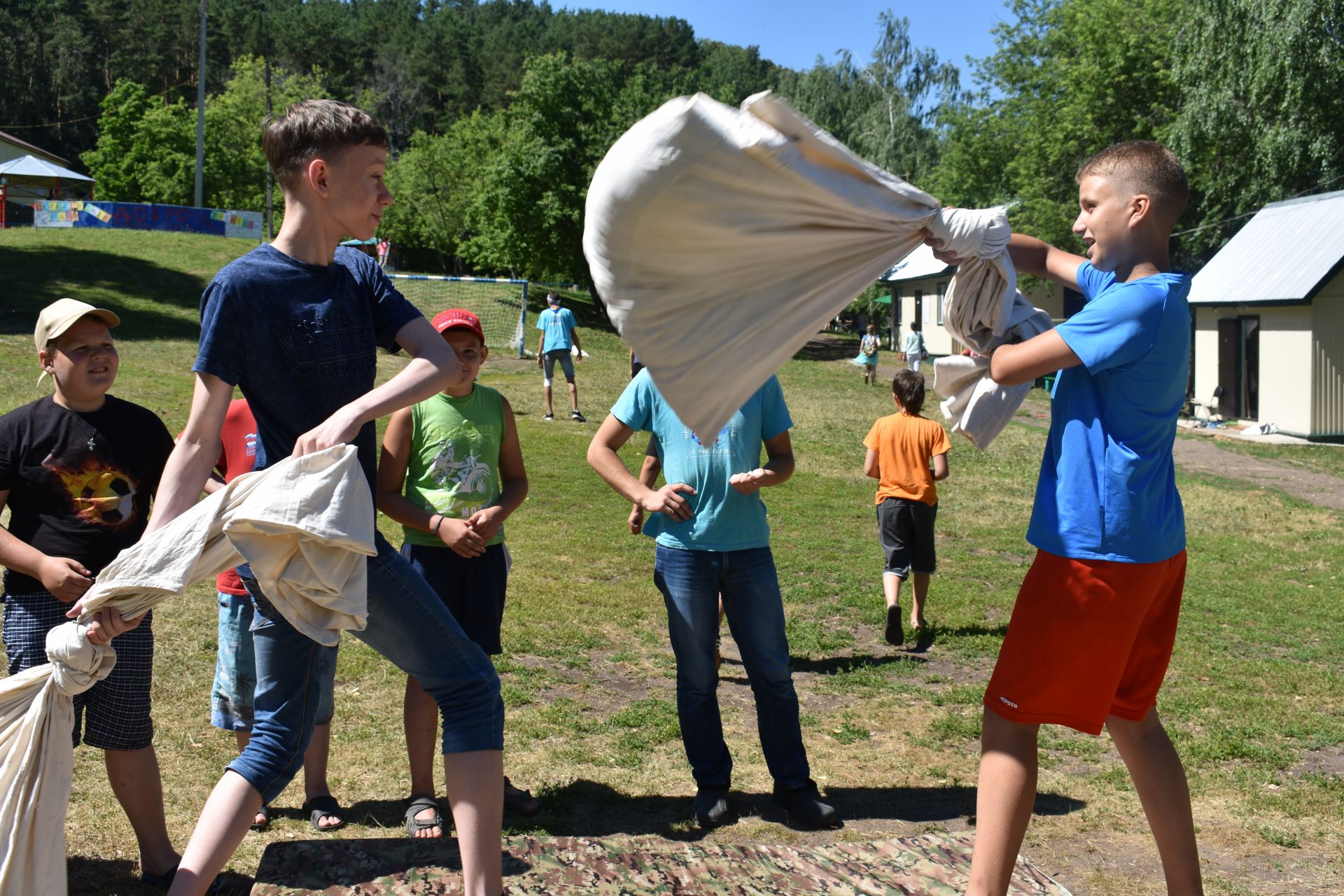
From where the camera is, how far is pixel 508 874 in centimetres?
335

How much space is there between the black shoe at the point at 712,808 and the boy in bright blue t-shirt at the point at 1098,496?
1426 mm

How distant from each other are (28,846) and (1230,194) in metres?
32.1

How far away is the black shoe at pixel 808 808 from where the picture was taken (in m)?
4.18

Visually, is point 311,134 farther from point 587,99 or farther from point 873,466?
point 587,99

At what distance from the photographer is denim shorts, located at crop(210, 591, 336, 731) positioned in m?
4.06

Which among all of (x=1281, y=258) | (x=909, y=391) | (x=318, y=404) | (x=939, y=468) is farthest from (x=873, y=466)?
(x=1281, y=258)

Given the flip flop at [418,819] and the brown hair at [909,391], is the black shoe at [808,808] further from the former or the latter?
the brown hair at [909,391]

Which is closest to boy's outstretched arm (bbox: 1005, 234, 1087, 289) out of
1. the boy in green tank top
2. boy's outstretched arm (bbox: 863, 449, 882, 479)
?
the boy in green tank top

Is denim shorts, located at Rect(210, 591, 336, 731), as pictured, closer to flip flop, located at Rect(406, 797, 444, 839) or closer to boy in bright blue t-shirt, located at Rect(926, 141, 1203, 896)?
flip flop, located at Rect(406, 797, 444, 839)

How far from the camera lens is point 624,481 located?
436cm

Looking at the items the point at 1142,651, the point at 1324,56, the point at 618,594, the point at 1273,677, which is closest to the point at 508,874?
the point at 1142,651

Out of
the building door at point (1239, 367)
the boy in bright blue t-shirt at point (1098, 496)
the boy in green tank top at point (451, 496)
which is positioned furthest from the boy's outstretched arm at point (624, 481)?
the building door at point (1239, 367)

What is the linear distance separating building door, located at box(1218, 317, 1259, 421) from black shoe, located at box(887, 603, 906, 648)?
61.4ft

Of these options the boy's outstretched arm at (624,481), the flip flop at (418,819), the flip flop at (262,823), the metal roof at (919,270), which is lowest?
the flip flop at (262,823)
